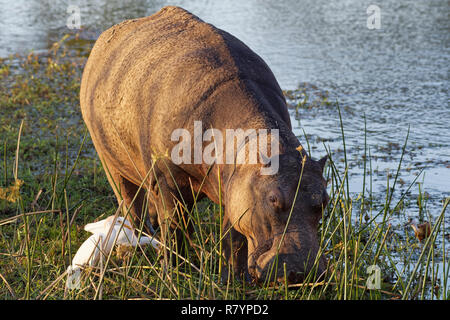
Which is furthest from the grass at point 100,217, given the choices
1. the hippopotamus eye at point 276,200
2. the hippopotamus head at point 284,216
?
the hippopotamus eye at point 276,200

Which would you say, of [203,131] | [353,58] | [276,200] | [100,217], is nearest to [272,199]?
[276,200]

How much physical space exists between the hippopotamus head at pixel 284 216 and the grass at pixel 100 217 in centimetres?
8

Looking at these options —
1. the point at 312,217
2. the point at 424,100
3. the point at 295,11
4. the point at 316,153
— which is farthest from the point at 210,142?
the point at 295,11

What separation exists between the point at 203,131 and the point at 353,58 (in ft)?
23.6

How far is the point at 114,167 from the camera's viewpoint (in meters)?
5.14

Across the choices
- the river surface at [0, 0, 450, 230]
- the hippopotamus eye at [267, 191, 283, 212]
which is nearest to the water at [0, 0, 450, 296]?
the river surface at [0, 0, 450, 230]

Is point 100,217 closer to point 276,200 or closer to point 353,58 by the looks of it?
point 276,200

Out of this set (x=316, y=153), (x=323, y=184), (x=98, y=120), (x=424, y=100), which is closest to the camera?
(x=323, y=184)

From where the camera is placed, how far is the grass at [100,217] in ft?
10.6

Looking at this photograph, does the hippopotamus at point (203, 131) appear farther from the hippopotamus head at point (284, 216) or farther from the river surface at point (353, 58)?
the river surface at point (353, 58)

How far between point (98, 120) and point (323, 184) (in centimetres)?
215

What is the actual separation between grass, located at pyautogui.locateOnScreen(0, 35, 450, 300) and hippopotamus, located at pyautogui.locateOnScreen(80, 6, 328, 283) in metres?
0.11

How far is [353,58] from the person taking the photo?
10.6 meters
